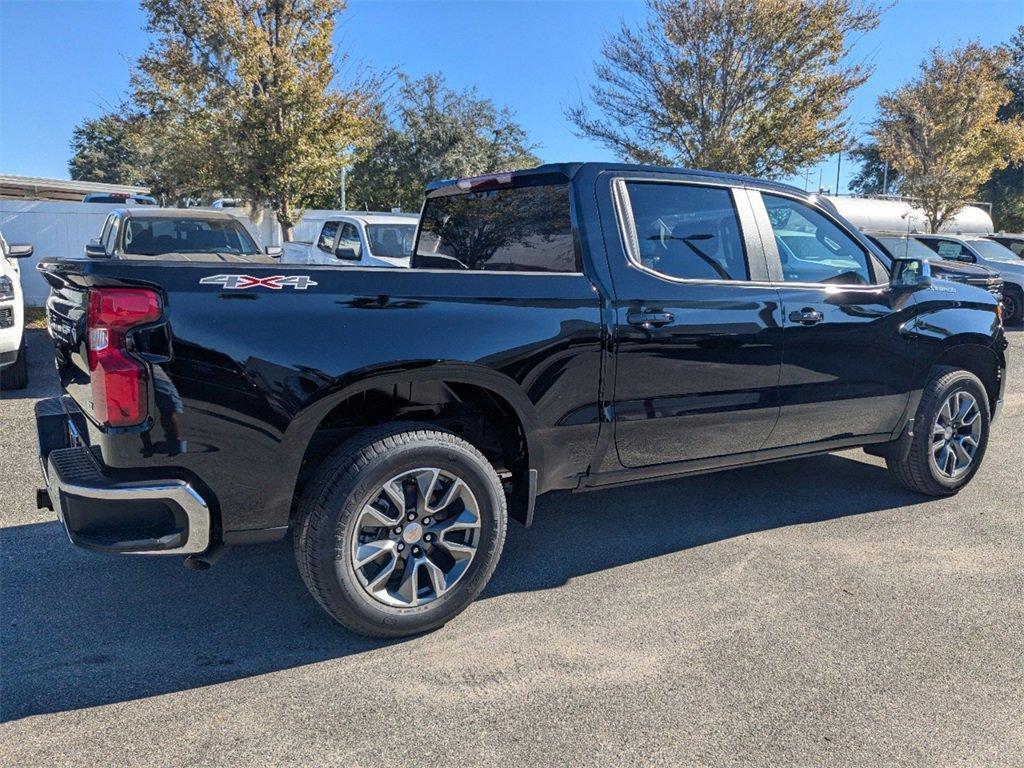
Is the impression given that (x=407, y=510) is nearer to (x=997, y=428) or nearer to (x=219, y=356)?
(x=219, y=356)

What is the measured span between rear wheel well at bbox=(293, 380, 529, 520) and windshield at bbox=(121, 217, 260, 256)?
23.9ft

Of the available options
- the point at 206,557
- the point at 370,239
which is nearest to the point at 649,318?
the point at 206,557

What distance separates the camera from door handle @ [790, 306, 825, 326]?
4195 millimetres

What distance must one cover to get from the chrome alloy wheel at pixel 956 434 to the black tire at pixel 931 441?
27 mm

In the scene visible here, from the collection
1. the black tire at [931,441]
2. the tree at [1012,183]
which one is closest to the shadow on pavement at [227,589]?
the black tire at [931,441]

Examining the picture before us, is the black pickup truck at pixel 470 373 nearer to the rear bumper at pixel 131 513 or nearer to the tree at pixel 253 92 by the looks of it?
the rear bumper at pixel 131 513

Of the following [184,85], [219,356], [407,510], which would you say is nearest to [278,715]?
[407,510]

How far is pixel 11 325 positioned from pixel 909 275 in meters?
7.18

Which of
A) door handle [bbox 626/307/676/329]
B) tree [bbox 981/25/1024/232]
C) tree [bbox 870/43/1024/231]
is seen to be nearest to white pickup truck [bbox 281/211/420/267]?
door handle [bbox 626/307/676/329]

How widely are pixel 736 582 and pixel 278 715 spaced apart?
7.24ft

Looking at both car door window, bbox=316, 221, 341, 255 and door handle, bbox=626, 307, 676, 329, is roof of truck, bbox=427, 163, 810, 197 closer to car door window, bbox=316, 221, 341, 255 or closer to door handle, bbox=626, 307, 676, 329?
door handle, bbox=626, 307, 676, 329

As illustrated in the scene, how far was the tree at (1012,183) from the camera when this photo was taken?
37.3 meters

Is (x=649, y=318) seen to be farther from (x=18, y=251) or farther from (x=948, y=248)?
(x=948, y=248)

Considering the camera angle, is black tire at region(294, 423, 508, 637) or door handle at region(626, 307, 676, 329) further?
door handle at region(626, 307, 676, 329)
